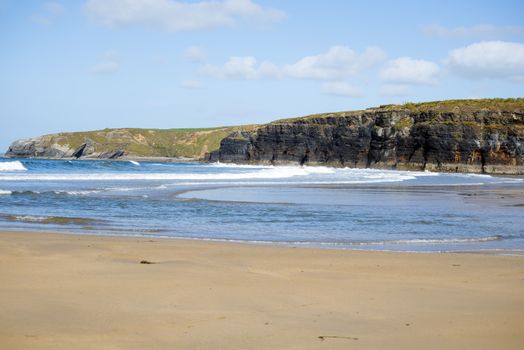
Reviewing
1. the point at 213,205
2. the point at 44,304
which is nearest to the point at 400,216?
the point at 213,205

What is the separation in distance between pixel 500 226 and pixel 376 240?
4.63 metres

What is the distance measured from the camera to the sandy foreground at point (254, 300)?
17.1ft

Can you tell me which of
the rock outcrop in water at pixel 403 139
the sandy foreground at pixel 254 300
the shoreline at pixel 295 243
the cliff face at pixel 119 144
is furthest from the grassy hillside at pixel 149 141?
the sandy foreground at pixel 254 300

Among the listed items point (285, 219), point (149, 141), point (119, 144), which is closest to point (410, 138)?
point (285, 219)

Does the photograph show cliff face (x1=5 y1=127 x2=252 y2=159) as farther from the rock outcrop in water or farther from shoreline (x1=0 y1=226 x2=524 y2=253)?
shoreline (x1=0 y1=226 x2=524 y2=253)

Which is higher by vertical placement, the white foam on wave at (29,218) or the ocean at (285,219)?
the white foam on wave at (29,218)

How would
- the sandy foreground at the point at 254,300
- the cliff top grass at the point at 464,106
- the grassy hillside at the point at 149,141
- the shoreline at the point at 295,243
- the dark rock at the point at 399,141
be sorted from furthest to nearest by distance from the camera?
the grassy hillside at the point at 149,141
the cliff top grass at the point at 464,106
the dark rock at the point at 399,141
the shoreline at the point at 295,243
the sandy foreground at the point at 254,300

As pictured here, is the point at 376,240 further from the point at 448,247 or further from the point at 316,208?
the point at 316,208

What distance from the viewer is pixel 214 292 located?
6914 mm

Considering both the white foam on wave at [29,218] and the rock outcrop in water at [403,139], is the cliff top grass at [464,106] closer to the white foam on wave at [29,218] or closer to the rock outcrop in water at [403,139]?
the rock outcrop in water at [403,139]

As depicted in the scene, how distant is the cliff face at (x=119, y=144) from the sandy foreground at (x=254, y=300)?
136892 millimetres

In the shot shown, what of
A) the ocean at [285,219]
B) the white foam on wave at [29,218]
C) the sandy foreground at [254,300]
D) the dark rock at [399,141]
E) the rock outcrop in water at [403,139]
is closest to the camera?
the sandy foreground at [254,300]

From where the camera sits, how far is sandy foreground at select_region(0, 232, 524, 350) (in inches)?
205

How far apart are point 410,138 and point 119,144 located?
3901 inches
